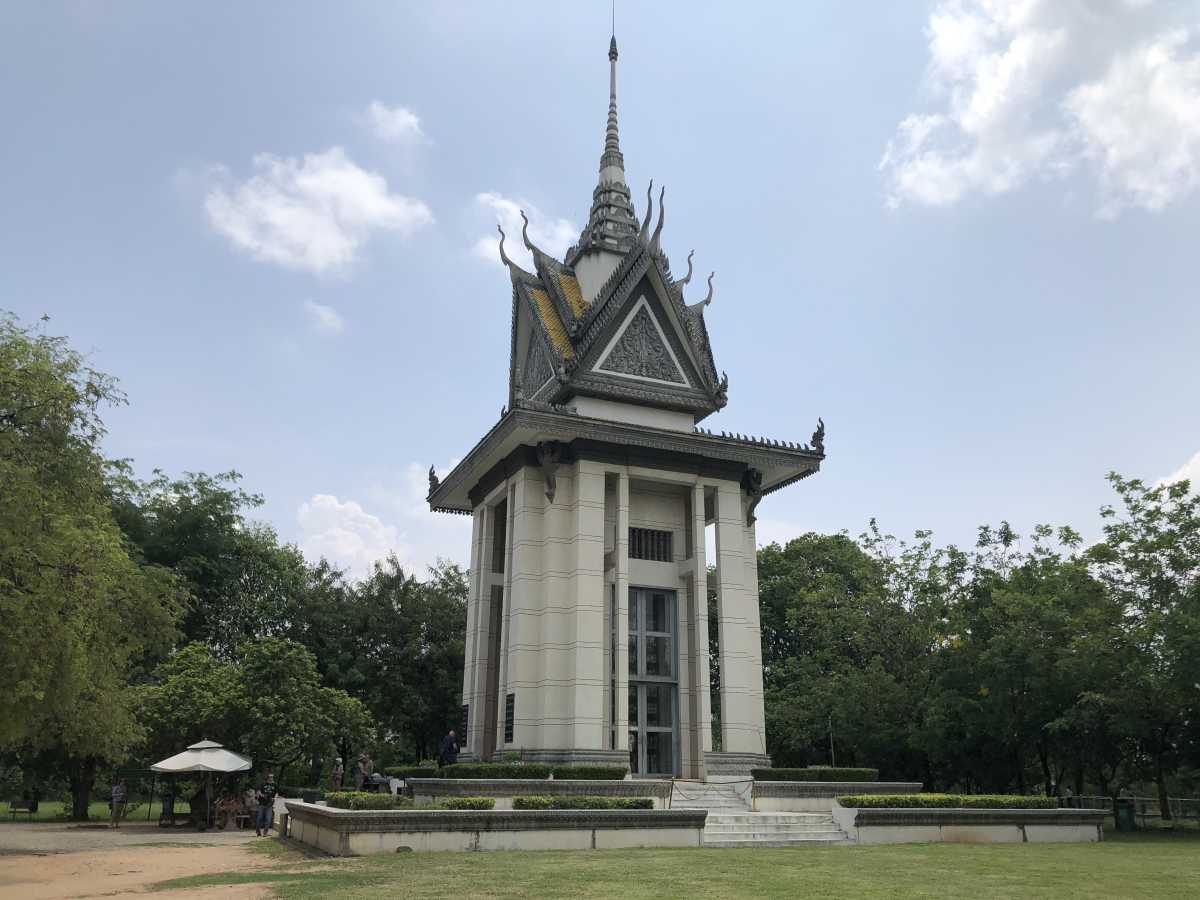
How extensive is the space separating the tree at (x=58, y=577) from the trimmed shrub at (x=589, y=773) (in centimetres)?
983

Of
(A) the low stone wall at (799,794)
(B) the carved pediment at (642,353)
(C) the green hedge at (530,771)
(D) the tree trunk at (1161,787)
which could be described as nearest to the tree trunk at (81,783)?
(C) the green hedge at (530,771)

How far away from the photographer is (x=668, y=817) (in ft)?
59.3

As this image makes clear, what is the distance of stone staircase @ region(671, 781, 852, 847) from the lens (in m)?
19.0

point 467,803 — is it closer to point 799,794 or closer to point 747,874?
point 747,874

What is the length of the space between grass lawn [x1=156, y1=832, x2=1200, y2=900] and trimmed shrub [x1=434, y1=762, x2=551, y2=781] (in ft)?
13.0

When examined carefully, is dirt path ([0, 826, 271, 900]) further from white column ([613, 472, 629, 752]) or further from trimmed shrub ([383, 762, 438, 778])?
white column ([613, 472, 629, 752])

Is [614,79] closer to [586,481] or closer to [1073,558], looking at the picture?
[586,481]

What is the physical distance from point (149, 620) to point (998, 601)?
2310 centimetres

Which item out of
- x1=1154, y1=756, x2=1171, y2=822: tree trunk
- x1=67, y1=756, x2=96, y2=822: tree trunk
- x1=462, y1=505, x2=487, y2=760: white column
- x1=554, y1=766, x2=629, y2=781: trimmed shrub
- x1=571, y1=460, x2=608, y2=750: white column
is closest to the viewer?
x1=554, y1=766, x2=629, y2=781: trimmed shrub

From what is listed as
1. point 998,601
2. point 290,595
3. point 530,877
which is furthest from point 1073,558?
point 290,595

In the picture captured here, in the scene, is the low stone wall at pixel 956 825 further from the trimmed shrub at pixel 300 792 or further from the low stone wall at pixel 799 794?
the trimmed shrub at pixel 300 792

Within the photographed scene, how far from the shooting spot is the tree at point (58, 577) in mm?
14758

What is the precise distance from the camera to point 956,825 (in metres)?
19.6

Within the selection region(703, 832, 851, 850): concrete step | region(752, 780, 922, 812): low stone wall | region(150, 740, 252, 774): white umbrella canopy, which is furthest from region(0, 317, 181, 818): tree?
region(752, 780, 922, 812): low stone wall
